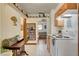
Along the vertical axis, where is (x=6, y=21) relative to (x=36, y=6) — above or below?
below

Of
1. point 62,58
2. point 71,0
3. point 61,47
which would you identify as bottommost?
point 61,47

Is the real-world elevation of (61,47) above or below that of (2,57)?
below

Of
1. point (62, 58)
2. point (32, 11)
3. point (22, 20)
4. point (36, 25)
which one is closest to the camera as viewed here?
point (62, 58)

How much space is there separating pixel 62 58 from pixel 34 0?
1.81 feet

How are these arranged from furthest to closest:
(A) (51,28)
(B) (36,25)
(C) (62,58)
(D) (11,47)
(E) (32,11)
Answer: (A) (51,28), (B) (36,25), (E) (32,11), (D) (11,47), (C) (62,58)

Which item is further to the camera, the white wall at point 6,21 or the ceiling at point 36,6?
the white wall at point 6,21

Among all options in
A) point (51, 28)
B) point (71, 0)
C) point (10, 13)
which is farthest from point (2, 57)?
point (51, 28)

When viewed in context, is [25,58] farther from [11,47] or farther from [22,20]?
[22,20]

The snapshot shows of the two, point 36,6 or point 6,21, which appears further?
Answer: point 6,21

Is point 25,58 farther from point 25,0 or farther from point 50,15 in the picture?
point 50,15

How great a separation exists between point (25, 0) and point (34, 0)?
8 cm

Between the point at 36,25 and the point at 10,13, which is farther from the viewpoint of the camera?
the point at 36,25

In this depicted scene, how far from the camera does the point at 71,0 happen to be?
1.35m

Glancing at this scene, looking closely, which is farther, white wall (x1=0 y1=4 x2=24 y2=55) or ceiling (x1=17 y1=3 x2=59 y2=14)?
white wall (x1=0 y1=4 x2=24 y2=55)
